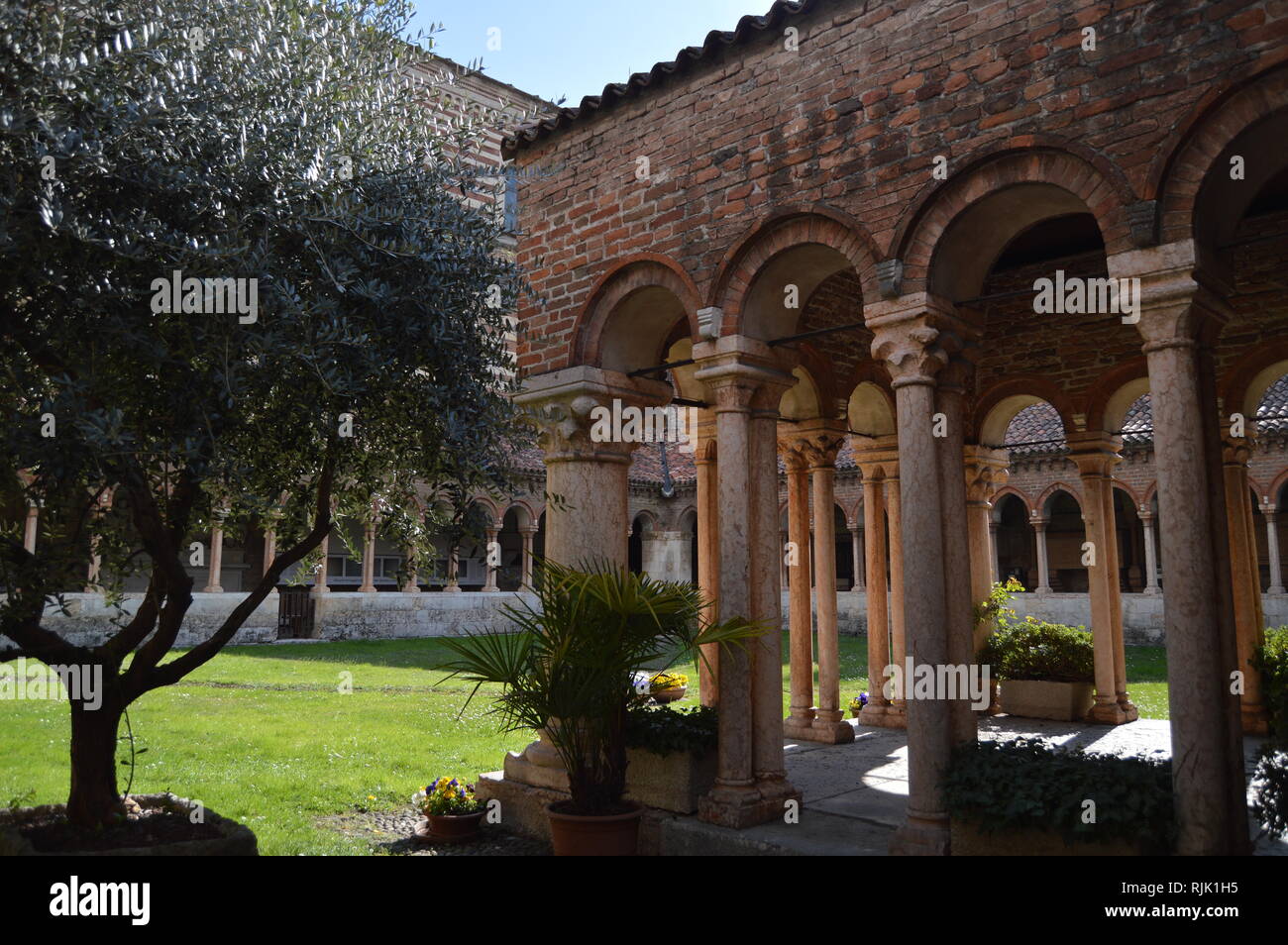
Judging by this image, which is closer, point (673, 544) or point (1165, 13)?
point (1165, 13)

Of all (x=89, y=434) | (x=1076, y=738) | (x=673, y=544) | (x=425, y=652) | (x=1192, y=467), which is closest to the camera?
(x=89, y=434)

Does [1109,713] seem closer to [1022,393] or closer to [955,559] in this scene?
[1022,393]

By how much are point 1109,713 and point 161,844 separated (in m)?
9.06

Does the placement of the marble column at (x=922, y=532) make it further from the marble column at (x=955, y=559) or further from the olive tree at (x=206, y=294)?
the olive tree at (x=206, y=294)

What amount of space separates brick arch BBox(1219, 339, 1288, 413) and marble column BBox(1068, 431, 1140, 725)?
49.4 inches

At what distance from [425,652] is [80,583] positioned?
692 inches

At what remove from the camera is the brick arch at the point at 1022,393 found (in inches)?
424

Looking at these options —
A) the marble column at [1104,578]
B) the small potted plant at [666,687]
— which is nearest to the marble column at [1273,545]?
the marble column at [1104,578]

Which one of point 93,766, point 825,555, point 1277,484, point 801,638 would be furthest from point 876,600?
point 1277,484

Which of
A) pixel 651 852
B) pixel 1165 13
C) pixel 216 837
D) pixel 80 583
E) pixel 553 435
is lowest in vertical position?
pixel 651 852

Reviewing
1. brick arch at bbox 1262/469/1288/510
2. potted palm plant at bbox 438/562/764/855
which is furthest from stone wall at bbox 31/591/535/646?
brick arch at bbox 1262/469/1288/510

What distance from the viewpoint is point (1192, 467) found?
4.68m

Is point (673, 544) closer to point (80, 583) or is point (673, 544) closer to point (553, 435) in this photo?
point (553, 435)
